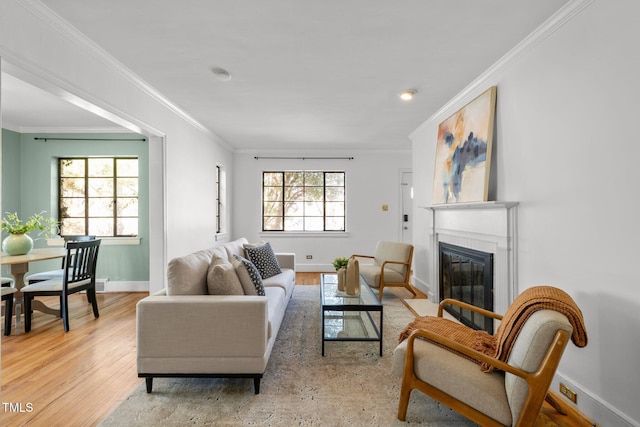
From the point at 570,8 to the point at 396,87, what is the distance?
150cm

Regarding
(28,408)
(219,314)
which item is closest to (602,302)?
(219,314)

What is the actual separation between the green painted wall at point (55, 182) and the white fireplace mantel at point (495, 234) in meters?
4.28

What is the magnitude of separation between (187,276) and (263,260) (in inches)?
58.5

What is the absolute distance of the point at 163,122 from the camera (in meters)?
3.55

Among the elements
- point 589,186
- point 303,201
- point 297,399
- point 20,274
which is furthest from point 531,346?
point 303,201

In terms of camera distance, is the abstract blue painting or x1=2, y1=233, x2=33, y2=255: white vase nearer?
the abstract blue painting

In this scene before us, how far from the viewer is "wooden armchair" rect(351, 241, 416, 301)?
14.1 ft

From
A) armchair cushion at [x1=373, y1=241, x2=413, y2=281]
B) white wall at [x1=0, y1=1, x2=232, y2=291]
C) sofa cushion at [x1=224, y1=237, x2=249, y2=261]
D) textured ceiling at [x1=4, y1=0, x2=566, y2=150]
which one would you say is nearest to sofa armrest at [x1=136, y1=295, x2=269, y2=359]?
sofa cushion at [x1=224, y1=237, x2=249, y2=261]

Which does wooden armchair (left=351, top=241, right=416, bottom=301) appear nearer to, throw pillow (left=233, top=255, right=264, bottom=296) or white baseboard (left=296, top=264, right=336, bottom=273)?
white baseboard (left=296, top=264, right=336, bottom=273)

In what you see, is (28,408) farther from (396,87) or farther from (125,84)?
(396,87)

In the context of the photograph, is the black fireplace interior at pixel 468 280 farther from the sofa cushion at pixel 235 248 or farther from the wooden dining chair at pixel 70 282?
the wooden dining chair at pixel 70 282

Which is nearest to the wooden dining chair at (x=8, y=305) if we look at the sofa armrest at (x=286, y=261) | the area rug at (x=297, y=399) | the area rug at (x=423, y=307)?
the area rug at (x=297, y=399)

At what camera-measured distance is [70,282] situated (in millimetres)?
3361

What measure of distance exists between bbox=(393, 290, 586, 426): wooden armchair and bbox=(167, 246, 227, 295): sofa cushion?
57.9 inches
